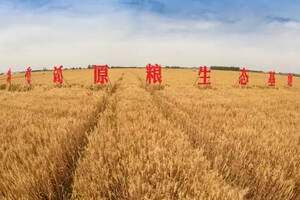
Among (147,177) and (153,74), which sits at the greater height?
(153,74)

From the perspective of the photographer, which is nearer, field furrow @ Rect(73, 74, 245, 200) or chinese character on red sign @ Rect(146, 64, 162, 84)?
field furrow @ Rect(73, 74, 245, 200)

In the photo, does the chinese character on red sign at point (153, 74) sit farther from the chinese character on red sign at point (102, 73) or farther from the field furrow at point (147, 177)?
the field furrow at point (147, 177)

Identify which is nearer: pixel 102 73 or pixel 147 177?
pixel 147 177

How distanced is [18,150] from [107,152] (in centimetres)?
120

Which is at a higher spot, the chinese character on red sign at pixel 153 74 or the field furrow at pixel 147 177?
the chinese character on red sign at pixel 153 74

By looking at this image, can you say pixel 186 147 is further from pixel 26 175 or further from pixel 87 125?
pixel 87 125

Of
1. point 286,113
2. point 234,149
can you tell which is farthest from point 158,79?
point 234,149

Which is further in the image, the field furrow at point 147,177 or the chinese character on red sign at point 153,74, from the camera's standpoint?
the chinese character on red sign at point 153,74

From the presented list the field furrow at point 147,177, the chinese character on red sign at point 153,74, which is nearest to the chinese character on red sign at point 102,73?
the chinese character on red sign at point 153,74

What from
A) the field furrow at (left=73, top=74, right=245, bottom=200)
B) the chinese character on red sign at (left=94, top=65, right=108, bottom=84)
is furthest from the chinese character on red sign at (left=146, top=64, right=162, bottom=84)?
the field furrow at (left=73, top=74, right=245, bottom=200)

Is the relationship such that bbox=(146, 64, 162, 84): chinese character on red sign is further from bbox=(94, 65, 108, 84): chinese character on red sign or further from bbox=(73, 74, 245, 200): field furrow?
bbox=(73, 74, 245, 200): field furrow

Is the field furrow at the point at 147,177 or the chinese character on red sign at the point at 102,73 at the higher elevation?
the chinese character on red sign at the point at 102,73

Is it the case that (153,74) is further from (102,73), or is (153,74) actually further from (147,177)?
(147,177)

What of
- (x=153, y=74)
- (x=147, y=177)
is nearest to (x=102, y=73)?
(x=153, y=74)
